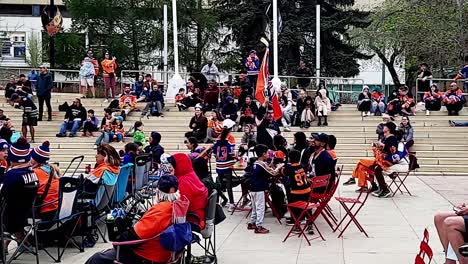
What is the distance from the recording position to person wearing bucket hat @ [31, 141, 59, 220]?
8.40 meters

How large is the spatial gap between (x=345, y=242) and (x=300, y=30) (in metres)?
25.5

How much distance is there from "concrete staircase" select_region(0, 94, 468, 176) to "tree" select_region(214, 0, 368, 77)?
9910 millimetres

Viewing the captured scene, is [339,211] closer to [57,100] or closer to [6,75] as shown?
[57,100]

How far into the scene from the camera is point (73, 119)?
2203 centimetres

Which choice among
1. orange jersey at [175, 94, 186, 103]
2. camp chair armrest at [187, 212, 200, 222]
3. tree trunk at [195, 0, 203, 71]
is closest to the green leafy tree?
tree trunk at [195, 0, 203, 71]

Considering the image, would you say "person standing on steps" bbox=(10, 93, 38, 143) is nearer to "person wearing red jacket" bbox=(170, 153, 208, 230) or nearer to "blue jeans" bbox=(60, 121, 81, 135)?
"blue jeans" bbox=(60, 121, 81, 135)

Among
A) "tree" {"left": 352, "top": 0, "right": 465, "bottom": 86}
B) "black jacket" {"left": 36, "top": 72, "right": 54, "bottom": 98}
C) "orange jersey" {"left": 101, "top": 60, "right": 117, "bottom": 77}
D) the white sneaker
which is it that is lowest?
the white sneaker

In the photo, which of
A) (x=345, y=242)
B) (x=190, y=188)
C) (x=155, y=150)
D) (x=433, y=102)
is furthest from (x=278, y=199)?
(x=433, y=102)

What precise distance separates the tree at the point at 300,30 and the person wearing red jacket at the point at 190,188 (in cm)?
2602

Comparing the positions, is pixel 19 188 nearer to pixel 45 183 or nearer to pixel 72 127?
pixel 45 183

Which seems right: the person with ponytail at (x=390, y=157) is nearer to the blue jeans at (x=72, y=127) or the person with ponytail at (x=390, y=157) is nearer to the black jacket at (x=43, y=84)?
the blue jeans at (x=72, y=127)

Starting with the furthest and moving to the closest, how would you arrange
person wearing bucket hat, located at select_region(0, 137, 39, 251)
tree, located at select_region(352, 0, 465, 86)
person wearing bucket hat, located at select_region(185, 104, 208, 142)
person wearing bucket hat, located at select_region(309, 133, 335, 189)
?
tree, located at select_region(352, 0, 465, 86) → person wearing bucket hat, located at select_region(185, 104, 208, 142) → person wearing bucket hat, located at select_region(309, 133, 335, 189) → person wearing bucket hat, located at select_region(0, 137, 39, 251)

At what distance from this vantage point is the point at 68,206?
837 cm

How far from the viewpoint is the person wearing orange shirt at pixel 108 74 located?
2527 centimetres
